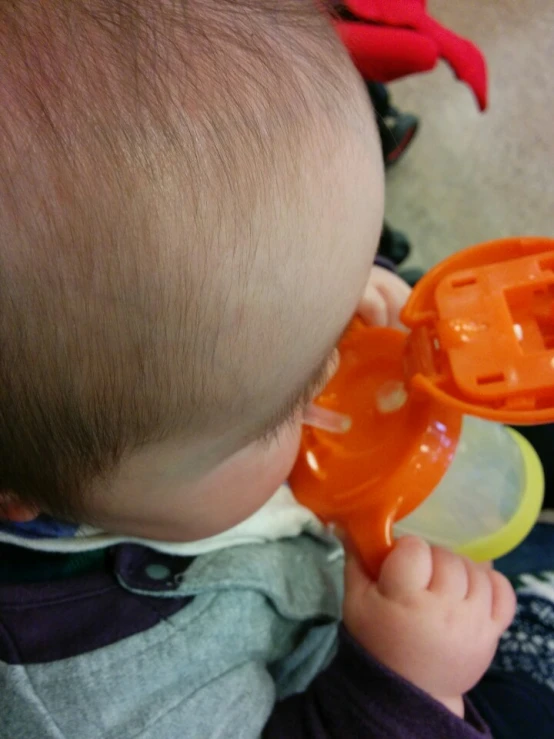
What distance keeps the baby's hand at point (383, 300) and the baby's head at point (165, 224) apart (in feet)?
0.87

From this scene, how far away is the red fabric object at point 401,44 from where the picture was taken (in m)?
0.58

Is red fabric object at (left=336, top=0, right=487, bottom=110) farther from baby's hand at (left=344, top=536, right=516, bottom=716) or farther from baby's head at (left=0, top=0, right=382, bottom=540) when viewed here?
baby's hand at (left=344, top=536, right=516, bottom=716)

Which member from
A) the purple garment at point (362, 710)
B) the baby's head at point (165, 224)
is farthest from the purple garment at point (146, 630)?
the baby's head at point (165, 224)

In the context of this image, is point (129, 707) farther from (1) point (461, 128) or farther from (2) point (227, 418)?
(1) point (461, 128)

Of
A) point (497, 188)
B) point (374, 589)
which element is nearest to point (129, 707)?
point (374, 589)

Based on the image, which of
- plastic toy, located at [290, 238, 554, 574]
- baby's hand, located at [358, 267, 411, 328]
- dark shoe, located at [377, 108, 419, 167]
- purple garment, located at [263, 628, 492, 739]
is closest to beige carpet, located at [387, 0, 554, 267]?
dark shoe, located at [377, 108, 419, 167]

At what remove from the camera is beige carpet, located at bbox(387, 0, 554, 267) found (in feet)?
3.26

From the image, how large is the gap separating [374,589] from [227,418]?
238 mm

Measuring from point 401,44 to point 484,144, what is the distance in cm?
49

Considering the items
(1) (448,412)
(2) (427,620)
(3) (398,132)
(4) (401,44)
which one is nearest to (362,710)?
(2) (427,620)

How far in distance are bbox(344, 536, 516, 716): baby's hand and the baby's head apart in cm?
21

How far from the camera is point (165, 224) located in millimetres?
280

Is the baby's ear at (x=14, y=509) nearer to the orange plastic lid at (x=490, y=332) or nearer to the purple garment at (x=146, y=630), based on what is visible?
the purple garment at (x=146, y=630)

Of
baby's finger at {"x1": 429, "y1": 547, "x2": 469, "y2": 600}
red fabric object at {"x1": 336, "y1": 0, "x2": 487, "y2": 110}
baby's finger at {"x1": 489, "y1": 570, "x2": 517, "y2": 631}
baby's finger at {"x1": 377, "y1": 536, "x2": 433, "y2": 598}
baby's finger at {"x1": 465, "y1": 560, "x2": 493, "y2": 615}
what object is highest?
red fabric object at {"x1": 336, "y1": 0, "x2": 487, "y2": 110}
